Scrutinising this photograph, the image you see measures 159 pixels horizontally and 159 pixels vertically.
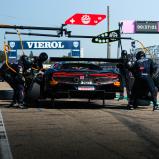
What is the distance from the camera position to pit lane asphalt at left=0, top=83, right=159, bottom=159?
6.96m

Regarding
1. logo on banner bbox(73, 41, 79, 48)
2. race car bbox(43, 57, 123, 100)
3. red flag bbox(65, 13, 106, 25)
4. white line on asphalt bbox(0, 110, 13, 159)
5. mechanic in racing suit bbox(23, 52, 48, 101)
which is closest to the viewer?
white line on asphalt bbox(0, 110, 13, 159)

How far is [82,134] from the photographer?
8641 mm

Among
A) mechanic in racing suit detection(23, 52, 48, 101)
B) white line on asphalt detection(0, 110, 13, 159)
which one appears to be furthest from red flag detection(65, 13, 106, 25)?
white line on asphalt detection(0, 110, 13, 159)

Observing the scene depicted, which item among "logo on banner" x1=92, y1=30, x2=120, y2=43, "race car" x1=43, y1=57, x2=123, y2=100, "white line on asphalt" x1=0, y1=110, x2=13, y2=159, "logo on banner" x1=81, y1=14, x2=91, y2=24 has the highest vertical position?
"logo on banner" x1=81, y1=14, x2=91, y2=24

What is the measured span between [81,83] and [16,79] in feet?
6.07

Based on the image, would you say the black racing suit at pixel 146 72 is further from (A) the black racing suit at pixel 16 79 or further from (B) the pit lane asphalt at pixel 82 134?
(A) the black racing suit at pixel 16 79

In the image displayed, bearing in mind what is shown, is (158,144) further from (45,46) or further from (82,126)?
(45,46)

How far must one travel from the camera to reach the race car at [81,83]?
13.2 m

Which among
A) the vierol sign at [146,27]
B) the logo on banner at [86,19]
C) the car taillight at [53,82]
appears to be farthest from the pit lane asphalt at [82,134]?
the vierol sign at [146,27]

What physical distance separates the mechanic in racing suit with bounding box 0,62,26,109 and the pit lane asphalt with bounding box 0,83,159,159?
1031mm

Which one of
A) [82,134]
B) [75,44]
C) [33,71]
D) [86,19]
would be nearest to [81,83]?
[33,71]

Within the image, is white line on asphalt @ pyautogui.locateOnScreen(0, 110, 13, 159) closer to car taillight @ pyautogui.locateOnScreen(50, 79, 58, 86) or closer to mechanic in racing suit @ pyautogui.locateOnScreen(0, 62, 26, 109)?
car taillight @ pyautogui.locateOnScreen(50, 79, 58, 86)

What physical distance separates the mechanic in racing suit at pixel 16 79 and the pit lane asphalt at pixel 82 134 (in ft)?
3.38

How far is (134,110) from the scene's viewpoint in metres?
13.3
